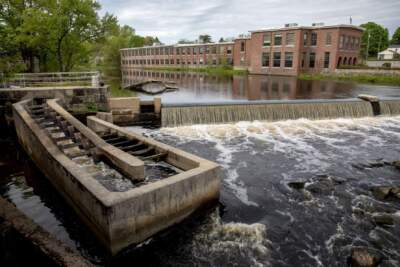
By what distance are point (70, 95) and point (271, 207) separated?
50.0ft

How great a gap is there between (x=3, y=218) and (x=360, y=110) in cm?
2261

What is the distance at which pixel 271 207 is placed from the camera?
28.9 ft

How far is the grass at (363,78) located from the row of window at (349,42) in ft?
26.1

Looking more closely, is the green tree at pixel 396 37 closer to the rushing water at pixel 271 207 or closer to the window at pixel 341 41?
the window at pixel 341 41

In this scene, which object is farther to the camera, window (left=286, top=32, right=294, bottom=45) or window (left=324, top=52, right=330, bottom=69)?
window (left=286, top=32, right=294, bottom=45)

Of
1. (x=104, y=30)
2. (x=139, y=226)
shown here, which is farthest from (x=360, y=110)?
(x=104, y=30)

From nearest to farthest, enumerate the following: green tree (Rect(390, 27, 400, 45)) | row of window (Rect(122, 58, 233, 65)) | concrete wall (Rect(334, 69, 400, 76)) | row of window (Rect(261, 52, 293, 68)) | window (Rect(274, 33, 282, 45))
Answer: concrete wall (Rect(334, 69, 400, 76)), row of window (Rect(261, 52, 293, 68)), window (Rect(274, 33, 282, 45)), row of window (Rect(122, 58, 233, 65)), green tree (Rect(390, 27, 400, 45))

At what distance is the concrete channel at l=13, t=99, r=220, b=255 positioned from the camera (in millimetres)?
6164

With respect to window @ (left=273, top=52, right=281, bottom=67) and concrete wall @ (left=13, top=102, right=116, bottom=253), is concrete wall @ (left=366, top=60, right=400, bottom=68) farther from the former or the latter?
concrete wall @ (left=13, top=102, right=116, bottom=253)

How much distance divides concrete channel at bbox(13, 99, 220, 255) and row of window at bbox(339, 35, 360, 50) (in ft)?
172

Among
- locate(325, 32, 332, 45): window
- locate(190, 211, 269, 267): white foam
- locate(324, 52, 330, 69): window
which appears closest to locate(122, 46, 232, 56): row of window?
locate(325, 32, 332, 45): window

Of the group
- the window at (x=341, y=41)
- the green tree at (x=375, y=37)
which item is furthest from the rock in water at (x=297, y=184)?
the green tree at (x=375, y=37)

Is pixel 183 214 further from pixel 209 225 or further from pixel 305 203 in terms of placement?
pixel 305 203

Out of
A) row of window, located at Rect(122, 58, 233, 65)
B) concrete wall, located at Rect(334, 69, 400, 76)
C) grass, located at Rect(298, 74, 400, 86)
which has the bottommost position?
grass, located at Rect(298, 74, 400, 86)
